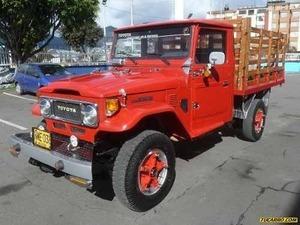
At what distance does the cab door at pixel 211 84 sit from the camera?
18.0ft

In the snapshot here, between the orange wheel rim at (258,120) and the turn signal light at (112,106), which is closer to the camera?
the turn signal light at (112,106)

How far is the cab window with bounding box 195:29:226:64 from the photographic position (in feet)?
18.1

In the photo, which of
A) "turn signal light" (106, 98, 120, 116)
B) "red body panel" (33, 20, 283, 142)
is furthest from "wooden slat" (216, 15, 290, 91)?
"turn signal light" (106, 98, 120, 116)

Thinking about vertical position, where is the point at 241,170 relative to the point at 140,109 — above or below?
below

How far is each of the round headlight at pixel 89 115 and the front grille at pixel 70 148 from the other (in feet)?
1.08

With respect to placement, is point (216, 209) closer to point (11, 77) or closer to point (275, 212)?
point (275, 212)

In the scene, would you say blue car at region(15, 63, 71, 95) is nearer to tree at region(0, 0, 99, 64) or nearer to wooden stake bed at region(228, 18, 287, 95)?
tree at region(0, 0, 99, 64)

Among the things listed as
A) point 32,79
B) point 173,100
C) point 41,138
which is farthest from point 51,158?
point 32,79

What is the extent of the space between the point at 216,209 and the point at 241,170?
4.98ft

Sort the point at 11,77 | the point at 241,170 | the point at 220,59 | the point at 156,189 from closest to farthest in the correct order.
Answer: the point at 156,189 → the point at 220,59 → the point at 241,170 → the point at 11,77

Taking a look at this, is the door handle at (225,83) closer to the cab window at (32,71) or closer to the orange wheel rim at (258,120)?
the orange wheel rim at (258,120)

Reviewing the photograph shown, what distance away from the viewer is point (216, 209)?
4555 millimetres

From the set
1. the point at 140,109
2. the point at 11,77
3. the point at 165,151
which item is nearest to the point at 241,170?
the point at 165,151

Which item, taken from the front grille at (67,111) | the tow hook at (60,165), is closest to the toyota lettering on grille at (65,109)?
the front grille at (67,111)
